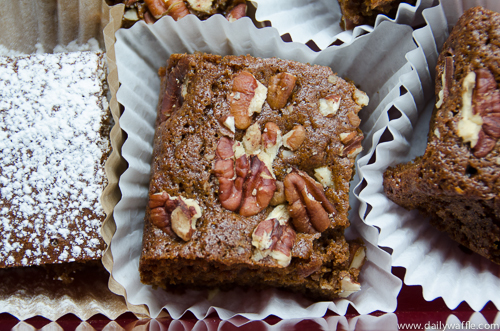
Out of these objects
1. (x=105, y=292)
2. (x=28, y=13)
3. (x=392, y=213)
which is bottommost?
(x=105, y=292)

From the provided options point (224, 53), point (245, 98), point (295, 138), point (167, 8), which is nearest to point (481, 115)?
point (295, 138)

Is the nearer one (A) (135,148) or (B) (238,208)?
(B) (238,208)

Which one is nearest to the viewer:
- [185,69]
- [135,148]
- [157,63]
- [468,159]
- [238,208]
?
[468,159]

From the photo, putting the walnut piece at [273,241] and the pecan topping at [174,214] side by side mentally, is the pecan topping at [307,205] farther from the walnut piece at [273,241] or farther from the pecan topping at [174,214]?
the pecan topping at [174,214]

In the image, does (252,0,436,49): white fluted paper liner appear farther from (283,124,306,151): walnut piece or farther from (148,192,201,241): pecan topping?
(148,192,201,241): pecan topping

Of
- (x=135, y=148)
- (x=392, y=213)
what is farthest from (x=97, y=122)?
(x=392, y=213)

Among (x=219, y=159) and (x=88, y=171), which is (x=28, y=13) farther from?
(x=219, y=159)

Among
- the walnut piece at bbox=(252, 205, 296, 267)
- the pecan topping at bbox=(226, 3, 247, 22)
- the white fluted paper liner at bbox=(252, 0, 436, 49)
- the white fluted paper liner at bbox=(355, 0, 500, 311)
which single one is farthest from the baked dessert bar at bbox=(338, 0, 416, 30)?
the walnut piece at bbox=(252, 205, 296, 267)
